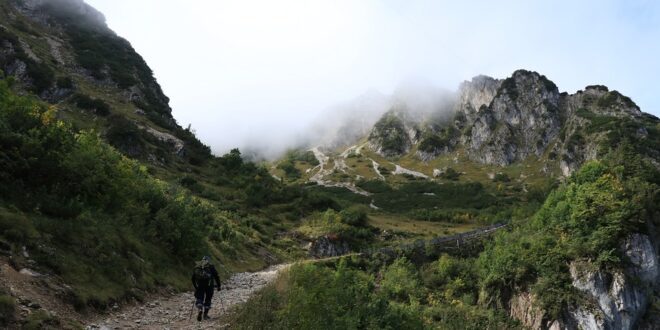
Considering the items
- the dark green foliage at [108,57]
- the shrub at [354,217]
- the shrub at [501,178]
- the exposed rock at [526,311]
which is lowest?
the exposed rock at [526,311]

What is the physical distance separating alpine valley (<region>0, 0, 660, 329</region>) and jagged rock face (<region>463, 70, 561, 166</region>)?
6503cm

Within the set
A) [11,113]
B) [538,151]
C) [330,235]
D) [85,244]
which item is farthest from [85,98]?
[538,151]

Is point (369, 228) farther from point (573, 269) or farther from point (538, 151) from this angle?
point (538, 151)

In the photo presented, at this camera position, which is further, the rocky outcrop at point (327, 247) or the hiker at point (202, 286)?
the rocky outcrop at point (327, 247)

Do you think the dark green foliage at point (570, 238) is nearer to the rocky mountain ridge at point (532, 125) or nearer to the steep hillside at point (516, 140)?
the steep hillside at point (516, 140)

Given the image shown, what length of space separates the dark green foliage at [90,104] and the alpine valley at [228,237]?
0.74 feet

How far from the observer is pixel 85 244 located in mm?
13406

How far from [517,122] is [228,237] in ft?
531

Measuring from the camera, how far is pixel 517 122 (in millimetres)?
172125

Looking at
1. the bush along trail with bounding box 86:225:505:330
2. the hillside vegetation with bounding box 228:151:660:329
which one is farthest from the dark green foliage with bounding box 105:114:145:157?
the bush along trail with bounding box 86:225:505:330

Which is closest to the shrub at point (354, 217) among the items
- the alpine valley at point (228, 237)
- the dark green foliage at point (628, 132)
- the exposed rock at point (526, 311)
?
the alpine valley at point (228, 237)

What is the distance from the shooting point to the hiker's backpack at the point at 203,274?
1252 cm

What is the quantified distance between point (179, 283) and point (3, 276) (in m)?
8.87

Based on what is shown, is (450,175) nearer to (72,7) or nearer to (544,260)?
(544,260)
